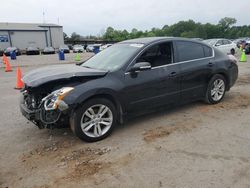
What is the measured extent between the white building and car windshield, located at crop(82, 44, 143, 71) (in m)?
50.2

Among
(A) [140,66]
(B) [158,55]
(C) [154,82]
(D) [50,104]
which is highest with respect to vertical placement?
(B) [158,55]

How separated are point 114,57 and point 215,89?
2629 millimetres

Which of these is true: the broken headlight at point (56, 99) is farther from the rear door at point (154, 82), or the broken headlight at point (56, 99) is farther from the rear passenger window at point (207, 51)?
the rear passenger window at point (207, 51)

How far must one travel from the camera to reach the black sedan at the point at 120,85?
12.2ft

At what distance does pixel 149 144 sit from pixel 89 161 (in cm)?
102

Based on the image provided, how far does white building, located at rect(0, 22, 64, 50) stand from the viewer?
159 ft

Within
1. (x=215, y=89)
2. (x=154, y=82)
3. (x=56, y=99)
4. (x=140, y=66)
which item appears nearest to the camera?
(x=56, y=99)

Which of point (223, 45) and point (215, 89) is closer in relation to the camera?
point (215, 89)

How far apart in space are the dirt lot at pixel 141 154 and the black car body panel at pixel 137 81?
1.63 feet

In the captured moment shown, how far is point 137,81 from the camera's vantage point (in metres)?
4.25

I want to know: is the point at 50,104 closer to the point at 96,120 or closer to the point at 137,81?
the point at 96,120

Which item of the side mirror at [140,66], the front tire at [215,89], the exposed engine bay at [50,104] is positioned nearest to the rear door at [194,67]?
the front tire at [215,89]

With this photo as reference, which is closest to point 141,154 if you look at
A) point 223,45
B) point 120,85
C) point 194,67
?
point 120,85

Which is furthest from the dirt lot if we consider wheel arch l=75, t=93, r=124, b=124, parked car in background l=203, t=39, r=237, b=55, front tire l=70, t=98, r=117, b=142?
parked car in background l=203, t=39, r=237, b=55
